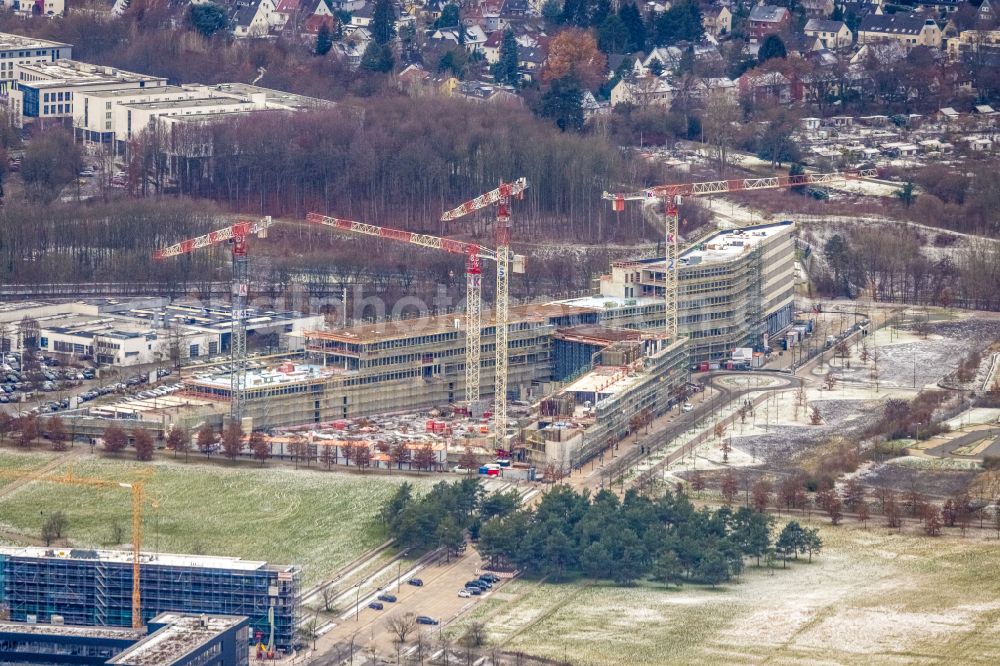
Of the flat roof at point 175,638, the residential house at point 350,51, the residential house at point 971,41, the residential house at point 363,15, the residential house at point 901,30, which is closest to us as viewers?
the flat roof at point 175,638

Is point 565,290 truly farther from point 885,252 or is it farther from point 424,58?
point 424,58

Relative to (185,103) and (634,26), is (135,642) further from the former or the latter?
(634,26)

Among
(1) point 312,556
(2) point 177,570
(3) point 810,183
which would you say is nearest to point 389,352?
(1) point 312,556

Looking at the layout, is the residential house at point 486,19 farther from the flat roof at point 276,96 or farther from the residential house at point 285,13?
the flat roof at point 276,96

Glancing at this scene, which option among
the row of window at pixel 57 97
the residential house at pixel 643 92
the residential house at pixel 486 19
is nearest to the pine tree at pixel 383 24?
the residential house at pixel 486 19

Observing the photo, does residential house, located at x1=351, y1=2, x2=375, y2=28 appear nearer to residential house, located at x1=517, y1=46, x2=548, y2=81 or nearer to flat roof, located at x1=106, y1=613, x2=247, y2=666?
residential house, located at x1=517, y1=46, x2=548, y2=81
